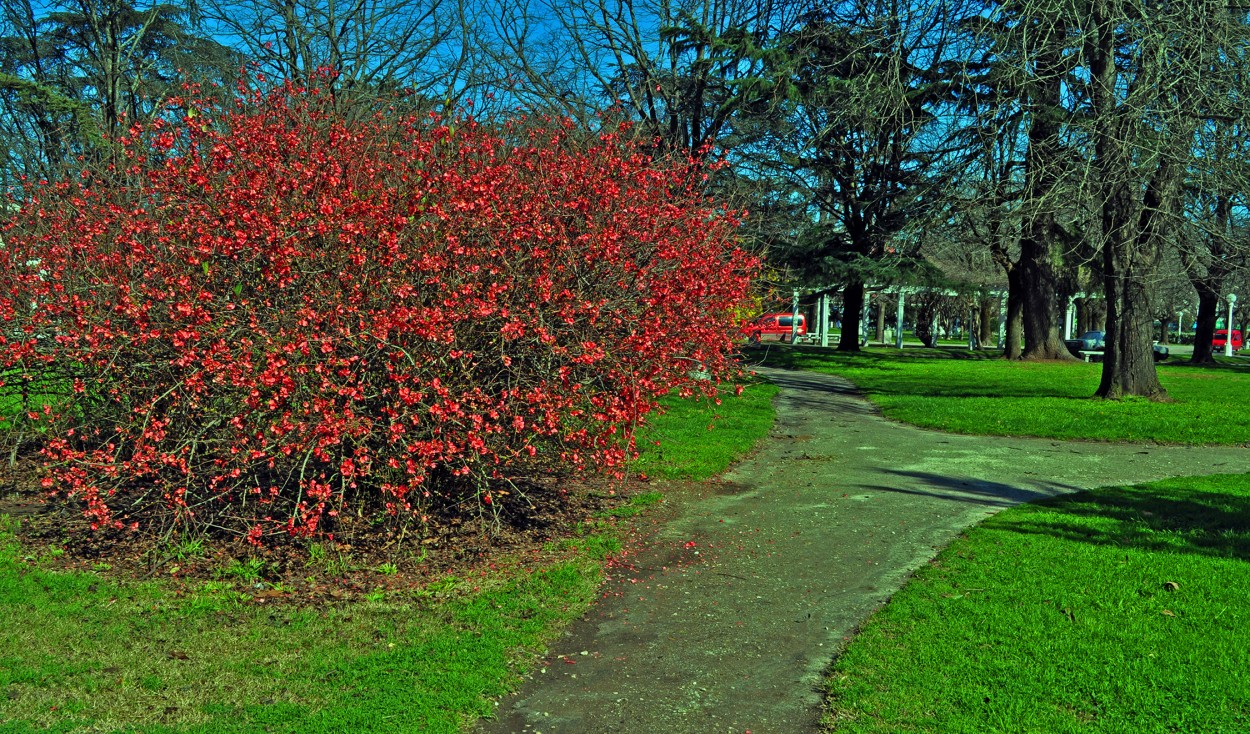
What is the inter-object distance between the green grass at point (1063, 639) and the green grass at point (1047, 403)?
6.19 meters

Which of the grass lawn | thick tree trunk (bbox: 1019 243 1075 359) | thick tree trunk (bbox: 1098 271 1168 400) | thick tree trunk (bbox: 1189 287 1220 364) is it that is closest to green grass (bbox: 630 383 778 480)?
the grass lawn

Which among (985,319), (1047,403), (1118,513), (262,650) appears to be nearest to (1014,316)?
(1047,403)

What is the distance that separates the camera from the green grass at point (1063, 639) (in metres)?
4.12

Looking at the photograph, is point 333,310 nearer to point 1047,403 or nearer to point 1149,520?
point 1149,520

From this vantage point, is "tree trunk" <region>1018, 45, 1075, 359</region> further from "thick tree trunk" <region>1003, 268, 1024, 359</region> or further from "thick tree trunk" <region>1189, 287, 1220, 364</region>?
"thick tree trunk" <region>1189, 287, 1220, 364</region>

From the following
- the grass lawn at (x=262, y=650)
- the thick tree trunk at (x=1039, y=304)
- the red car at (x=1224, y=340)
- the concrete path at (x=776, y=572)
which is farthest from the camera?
the red car at (x=1224, y=340)

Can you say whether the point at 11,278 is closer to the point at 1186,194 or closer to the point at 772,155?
the point at 1186,194

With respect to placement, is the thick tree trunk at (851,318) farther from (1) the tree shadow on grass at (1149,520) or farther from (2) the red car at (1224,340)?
(2) the red car at (1224,340)

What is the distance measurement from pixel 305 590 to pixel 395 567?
60cm

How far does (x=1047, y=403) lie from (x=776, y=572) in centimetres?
1173

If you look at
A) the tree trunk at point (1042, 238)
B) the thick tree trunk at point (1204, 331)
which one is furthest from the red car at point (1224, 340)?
the tree trunk at point (1042, 238)

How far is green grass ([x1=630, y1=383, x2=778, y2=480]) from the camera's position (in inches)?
392

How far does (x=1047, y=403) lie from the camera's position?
1636cm

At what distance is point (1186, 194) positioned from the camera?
15.9 m
